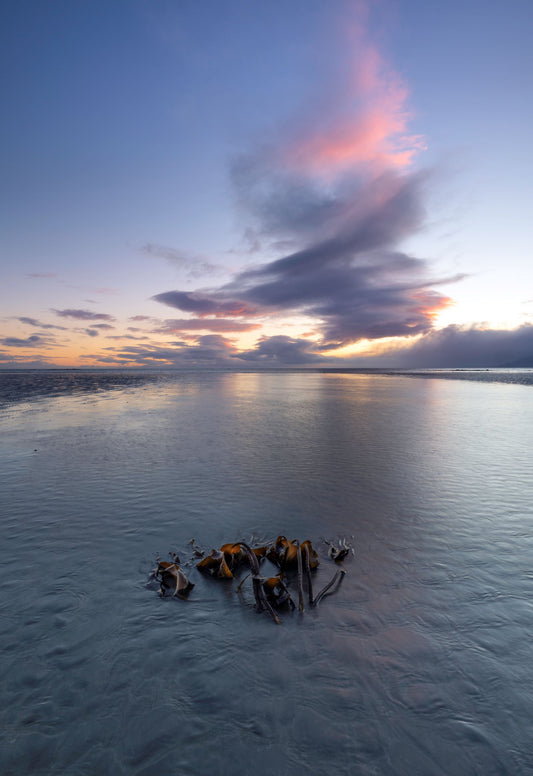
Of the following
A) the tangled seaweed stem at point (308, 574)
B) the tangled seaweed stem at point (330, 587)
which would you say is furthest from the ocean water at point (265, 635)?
the tangled seaweed stem at point (308, 574)

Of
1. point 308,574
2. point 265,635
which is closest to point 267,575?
point 308,574

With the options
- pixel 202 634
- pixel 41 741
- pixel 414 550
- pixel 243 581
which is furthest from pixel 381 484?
pixel 41 741

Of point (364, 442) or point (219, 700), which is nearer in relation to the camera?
point (219, 700)

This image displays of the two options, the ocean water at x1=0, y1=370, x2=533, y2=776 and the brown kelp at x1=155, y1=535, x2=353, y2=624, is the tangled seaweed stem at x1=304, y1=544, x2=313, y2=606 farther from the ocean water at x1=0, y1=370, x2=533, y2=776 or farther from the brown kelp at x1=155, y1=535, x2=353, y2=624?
the ocean water at x1=0, y1=370, x2=533, y2=776

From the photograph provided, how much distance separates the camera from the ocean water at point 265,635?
2.78 meters

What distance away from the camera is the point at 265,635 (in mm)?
3896

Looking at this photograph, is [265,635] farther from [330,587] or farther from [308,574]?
[330,587]

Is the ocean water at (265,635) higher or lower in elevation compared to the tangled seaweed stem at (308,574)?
lower

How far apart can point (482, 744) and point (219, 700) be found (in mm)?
2180

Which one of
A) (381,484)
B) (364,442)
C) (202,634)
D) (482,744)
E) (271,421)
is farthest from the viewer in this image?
(271,421)

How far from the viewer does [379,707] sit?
305 cm

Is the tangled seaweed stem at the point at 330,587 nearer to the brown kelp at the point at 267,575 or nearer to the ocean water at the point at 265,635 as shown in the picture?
the brown kelp at the point at 267,575

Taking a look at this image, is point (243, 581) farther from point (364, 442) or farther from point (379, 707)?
point (364, 442)

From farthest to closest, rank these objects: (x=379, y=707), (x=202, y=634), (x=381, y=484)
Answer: (x=381, y=484), (x=202, y=634), (x=379, y=707)
